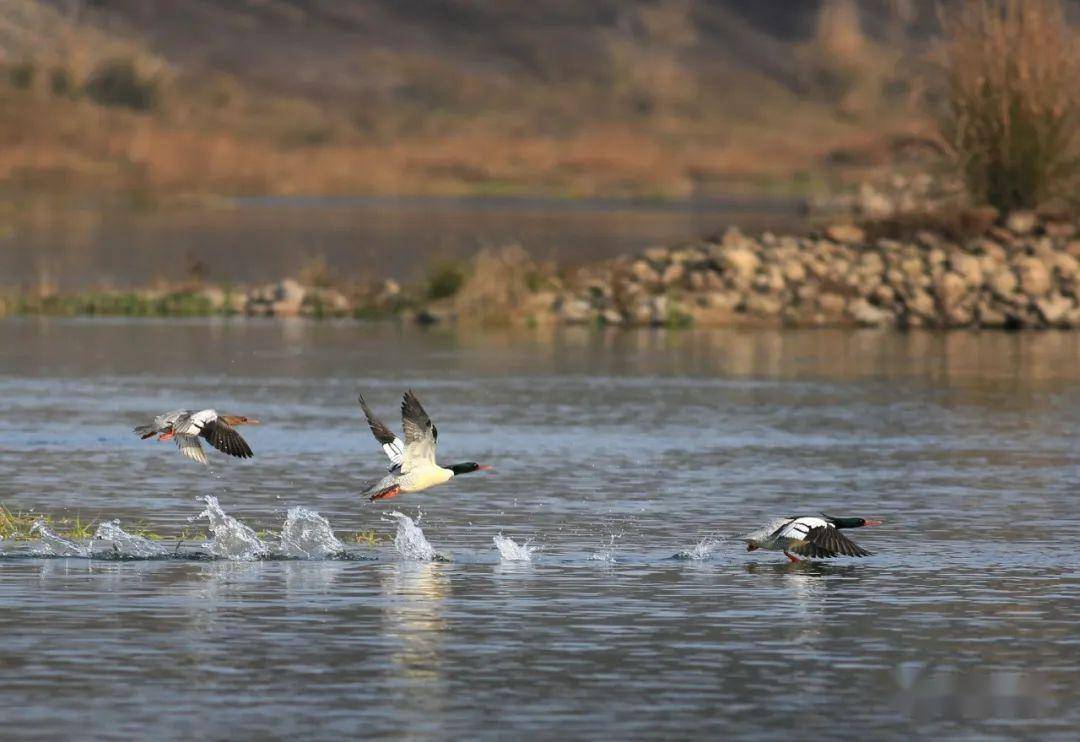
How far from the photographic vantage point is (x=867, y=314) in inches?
1724

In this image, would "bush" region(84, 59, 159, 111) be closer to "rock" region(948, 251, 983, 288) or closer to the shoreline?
the shoreline

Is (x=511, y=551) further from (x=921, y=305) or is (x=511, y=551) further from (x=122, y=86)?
(x=122, y=86)

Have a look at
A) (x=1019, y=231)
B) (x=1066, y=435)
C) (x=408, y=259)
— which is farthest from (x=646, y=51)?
(x=1066, y=435)

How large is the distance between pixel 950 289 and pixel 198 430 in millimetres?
27238

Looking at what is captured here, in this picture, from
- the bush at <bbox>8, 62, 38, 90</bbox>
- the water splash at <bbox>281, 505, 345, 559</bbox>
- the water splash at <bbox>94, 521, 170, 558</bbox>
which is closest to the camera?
the water splash at <bbox>94, 521, 170, 558</bbox>

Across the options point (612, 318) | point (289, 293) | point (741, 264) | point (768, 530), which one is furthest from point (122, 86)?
point (768, 530)

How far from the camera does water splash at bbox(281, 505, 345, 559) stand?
59.4 ft

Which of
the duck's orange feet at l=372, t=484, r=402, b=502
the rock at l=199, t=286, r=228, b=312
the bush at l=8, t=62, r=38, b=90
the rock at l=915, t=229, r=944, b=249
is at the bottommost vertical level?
the duck's orange feet at l=372, t=484, r=402, b=502

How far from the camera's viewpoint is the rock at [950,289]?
43.9 metres

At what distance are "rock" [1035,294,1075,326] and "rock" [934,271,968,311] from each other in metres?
1.20

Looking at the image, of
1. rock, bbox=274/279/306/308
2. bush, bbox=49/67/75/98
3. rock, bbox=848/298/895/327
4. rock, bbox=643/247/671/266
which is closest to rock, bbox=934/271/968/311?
rock, bbox=848/298/895/327

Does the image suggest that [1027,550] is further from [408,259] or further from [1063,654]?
[408,259]

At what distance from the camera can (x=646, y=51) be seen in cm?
16312

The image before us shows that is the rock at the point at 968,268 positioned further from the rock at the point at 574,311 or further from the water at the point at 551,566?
the water at the point at 551,566
